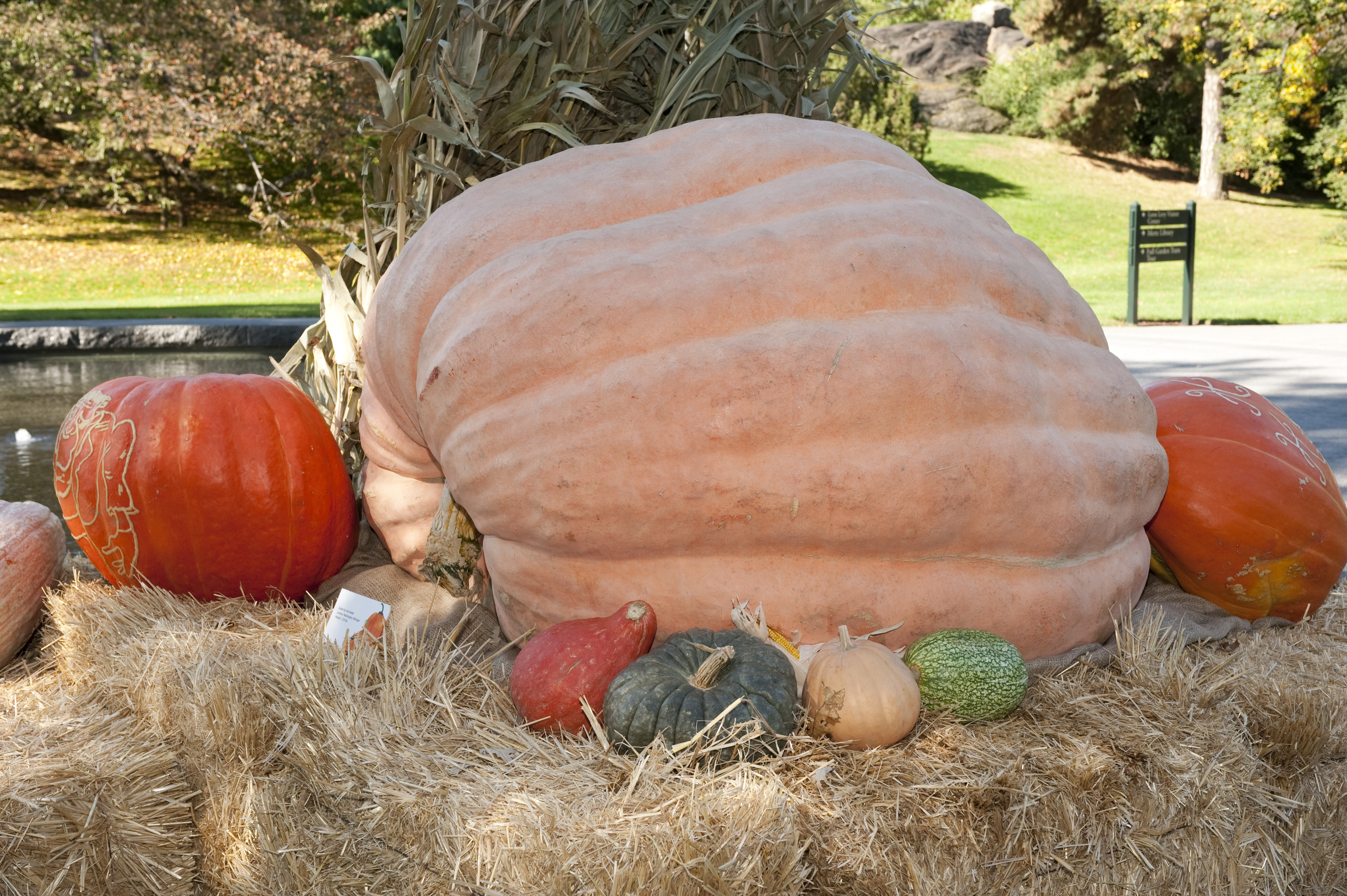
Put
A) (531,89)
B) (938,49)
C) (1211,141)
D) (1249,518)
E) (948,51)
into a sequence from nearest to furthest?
(1249,518), (531,89), (1211,141), (948,51), (938,49)

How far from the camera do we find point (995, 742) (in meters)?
1.81

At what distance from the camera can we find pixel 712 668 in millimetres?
1792

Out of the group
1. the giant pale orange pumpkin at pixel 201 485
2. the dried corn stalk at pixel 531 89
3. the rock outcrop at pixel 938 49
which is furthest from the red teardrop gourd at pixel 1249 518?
the rock outcrop at pixel 938 49

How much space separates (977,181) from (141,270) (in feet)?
58.3

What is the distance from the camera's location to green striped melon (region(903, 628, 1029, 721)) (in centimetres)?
185

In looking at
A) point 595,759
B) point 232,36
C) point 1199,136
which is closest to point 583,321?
point 595,759

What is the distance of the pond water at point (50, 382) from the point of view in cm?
546

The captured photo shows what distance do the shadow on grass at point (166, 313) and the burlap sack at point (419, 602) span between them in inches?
293

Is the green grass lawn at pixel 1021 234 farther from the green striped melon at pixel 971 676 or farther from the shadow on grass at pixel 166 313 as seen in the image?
the green striped melon at pixel 971 676

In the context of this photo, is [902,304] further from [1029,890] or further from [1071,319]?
[1029,890]

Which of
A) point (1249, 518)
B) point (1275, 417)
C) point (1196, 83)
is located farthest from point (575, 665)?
point (1196, 83)

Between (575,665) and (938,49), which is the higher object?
(938,49)

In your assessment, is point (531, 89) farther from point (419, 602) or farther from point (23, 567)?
point (23, 567)

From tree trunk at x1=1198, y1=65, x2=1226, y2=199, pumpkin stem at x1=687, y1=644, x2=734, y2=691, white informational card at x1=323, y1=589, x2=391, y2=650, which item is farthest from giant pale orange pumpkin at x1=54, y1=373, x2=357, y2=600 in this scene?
tree trunk at x1=1198, y1=65, x2=1226, y2=199
